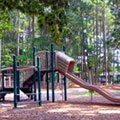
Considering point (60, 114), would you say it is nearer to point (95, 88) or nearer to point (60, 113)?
point (60, 113)

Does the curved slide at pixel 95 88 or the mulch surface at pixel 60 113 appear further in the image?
the curved slide at pixel 95 88

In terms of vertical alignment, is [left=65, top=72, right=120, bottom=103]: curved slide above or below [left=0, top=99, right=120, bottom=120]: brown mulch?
above

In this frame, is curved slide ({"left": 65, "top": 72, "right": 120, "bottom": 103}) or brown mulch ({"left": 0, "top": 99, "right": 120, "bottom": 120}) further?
curved slide ({"left": 65, "top": 72, "right": 120, "bottom": 103})

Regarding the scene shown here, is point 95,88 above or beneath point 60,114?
above

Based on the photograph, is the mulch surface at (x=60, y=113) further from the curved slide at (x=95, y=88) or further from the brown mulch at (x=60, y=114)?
the curved slide at (x=95, y=88)

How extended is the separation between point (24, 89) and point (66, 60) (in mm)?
2590

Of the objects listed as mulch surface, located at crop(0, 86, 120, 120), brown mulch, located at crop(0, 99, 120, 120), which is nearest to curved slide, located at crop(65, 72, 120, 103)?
mulch surface, located at crop(0, 86, 120, 120)

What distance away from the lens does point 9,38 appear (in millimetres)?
38031

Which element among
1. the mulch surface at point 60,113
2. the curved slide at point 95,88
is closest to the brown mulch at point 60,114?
the mulch surface at point 60,113

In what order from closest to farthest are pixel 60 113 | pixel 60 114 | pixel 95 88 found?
pixel 60 114
pixel 60 113
pixel 95 88

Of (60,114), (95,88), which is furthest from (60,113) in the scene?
(95,88)

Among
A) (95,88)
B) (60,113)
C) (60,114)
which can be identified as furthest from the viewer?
(95,88)

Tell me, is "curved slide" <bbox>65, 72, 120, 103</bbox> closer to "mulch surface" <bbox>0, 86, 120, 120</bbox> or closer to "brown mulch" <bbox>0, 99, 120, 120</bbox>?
"mulch surface" <bbox>0, 86, 120, 120</bbox>

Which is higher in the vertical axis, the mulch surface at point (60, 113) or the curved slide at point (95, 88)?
the curved slide at point (95, 88)
